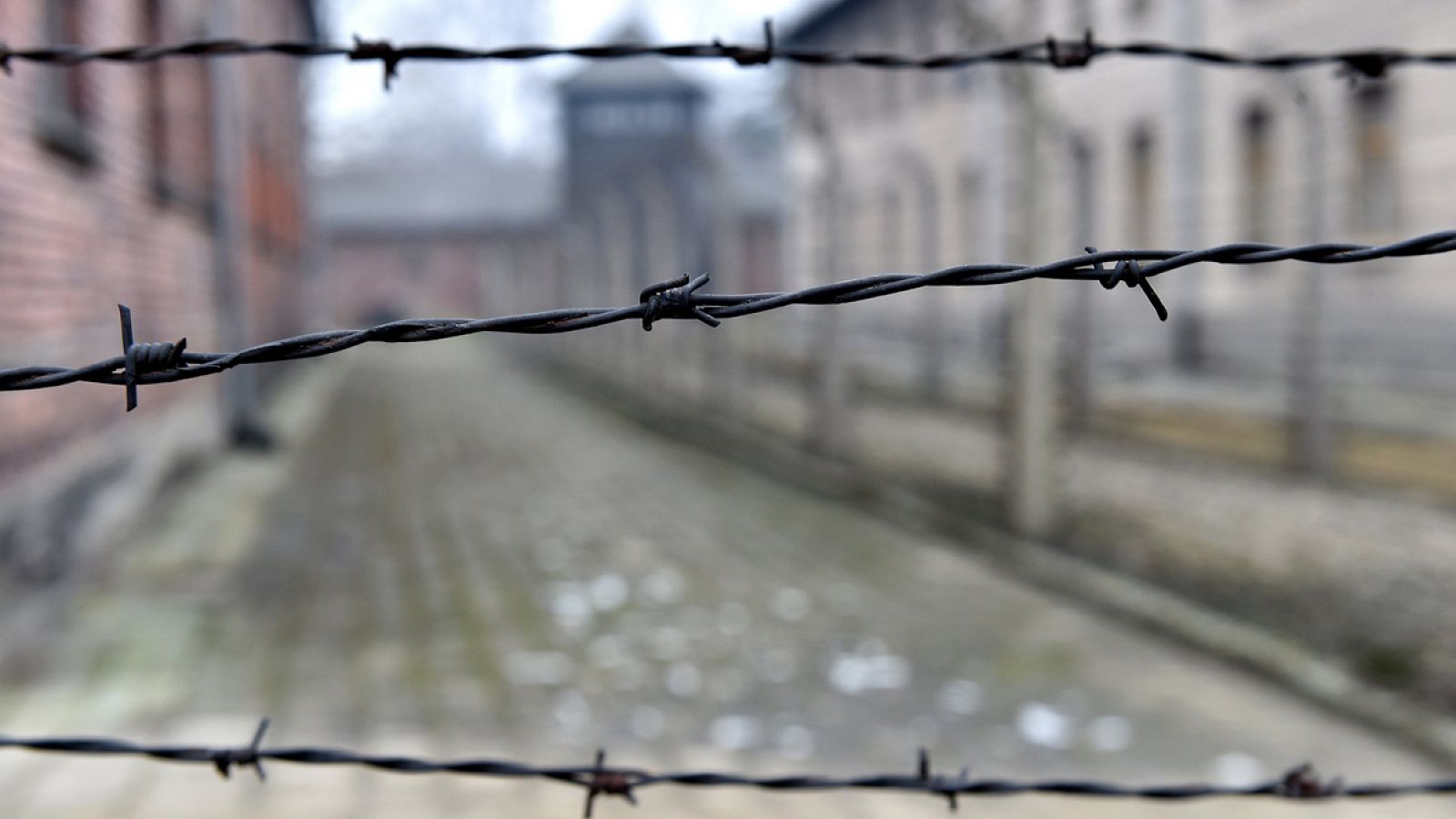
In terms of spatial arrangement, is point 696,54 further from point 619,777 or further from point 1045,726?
point 1045,726

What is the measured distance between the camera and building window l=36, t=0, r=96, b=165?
271 inches

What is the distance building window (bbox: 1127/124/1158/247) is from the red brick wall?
40.5 feet

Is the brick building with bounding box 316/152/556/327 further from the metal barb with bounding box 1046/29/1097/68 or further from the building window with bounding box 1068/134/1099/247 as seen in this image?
the metal barb with bounding box 1046/29/1097/68

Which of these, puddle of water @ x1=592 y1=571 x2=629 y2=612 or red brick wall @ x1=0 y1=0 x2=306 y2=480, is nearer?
red brick wall @ x1=0 y1=0 x2=306 y2=480

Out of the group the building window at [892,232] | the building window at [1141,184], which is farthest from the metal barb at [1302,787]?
the building window at [892,232]

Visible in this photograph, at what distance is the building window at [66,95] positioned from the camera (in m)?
6.88

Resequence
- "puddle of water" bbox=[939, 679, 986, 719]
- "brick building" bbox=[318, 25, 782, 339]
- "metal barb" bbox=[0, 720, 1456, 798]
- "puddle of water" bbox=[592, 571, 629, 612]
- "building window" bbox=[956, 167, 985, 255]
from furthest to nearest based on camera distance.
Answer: "brick building" bbox=[318, 25, 782, 339]
"building window" bbox=[956, 167, 985, 255]
"puddle of water" bbox=[592, 571, 629, 612]
"puddle of water" bbox=[939, 679, 986, 719]
"metal barb" bbox=[0, 720, 1456, 798]

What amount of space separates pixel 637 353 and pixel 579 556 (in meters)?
13.0

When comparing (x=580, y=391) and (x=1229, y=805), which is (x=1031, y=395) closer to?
(x=1229, y=805)

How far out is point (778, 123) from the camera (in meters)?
73.2

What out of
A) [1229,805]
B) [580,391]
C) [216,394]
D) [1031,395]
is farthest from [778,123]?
[1229,805]

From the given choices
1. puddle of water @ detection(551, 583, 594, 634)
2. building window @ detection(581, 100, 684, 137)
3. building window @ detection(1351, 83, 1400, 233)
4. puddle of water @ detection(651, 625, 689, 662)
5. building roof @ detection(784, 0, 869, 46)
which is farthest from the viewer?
building window @ detection(581, 100, 684, 137)

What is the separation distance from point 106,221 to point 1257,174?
44.2 feet

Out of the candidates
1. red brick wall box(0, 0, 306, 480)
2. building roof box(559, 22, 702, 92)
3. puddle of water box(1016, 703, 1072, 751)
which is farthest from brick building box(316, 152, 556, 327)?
puddle of water box(1016, 703, 1072, 751)
